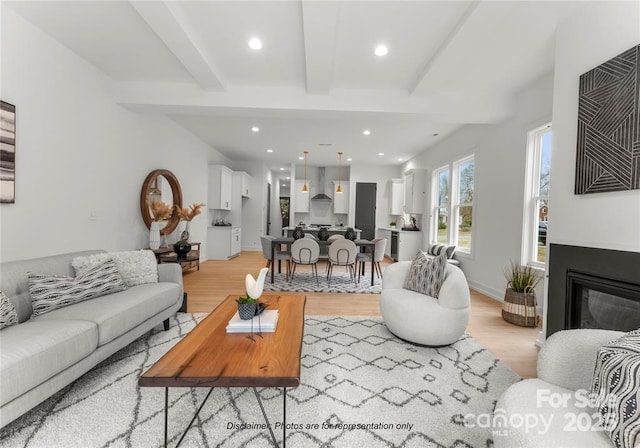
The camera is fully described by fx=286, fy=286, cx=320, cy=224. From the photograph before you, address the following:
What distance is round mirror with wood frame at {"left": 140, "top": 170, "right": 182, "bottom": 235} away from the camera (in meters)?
4.45

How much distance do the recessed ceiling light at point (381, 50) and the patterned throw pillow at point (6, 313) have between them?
3.60m

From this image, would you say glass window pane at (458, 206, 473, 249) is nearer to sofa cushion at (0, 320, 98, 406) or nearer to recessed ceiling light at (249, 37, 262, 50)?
recessed ceiling light at (249, 37, 262, 50)

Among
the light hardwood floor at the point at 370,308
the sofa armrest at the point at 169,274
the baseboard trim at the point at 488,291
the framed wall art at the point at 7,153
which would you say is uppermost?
the framed wall art at the point at 7,153

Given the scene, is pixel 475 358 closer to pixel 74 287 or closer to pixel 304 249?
pixel 304 249

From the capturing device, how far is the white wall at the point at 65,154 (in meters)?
2.59

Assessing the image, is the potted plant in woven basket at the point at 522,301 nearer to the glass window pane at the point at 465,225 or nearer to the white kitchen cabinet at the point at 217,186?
the glass window pane at the point at 465,225

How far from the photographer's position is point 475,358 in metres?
2.41

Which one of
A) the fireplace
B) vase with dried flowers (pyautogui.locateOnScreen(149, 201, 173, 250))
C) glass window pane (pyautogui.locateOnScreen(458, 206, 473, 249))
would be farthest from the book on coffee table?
glass window pane (pyautogui.locateOnScreen(458, 206, 473, 249))

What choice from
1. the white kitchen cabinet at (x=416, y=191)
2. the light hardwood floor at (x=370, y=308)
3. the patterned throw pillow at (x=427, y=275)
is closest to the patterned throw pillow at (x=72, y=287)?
the light hardwood floor at (x=370, y=308)

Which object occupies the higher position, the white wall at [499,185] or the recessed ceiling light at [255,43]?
the recessed ceiling light at [255,43]

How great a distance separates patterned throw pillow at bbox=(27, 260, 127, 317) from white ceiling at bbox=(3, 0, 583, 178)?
2.20 metres

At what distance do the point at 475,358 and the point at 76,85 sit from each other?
491cm

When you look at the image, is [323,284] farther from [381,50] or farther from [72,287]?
[381,50]

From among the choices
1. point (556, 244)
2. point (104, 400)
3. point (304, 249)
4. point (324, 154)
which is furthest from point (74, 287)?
point (324, 154)
